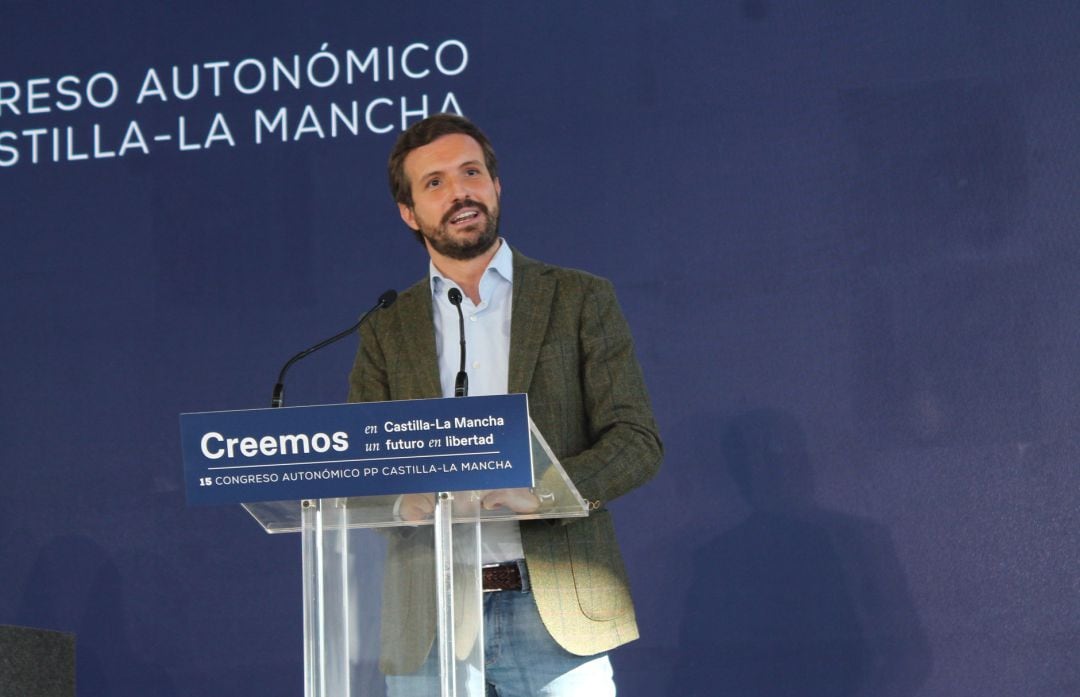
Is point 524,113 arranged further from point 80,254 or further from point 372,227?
point 80,254

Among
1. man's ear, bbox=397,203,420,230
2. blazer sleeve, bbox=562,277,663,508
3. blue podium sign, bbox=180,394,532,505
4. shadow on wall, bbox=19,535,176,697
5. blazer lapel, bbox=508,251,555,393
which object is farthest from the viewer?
shadow on wall, bbox=19,535,176,697

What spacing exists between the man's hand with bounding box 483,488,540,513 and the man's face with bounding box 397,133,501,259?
2.75 ft

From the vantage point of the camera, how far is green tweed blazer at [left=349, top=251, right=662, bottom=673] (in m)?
2.62

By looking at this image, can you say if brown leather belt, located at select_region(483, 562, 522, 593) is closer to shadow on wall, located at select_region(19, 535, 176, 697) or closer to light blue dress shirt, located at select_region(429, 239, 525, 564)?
light blue dress shirt, located at select_region(429, 239, 525, 564)

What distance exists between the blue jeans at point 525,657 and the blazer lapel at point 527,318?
1.31 feet

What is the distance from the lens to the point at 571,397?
111 inches

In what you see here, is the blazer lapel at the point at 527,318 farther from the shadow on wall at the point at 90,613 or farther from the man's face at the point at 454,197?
the shadow on wall at the point at 90,613

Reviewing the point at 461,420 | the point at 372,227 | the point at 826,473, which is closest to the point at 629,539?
the point at 826,473

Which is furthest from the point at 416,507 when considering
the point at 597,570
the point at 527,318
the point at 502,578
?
the point at 527,318

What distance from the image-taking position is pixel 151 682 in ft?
14.8

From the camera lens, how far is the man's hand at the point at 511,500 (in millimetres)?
2211

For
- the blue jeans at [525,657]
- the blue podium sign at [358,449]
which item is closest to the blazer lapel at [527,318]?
the blue jeans at [525,657]

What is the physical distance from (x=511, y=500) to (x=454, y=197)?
0.92 metres

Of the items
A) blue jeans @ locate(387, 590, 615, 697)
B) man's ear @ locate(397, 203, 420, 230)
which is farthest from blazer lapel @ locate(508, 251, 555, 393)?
blue jeans @ locate(387, 590, 615, 697)
